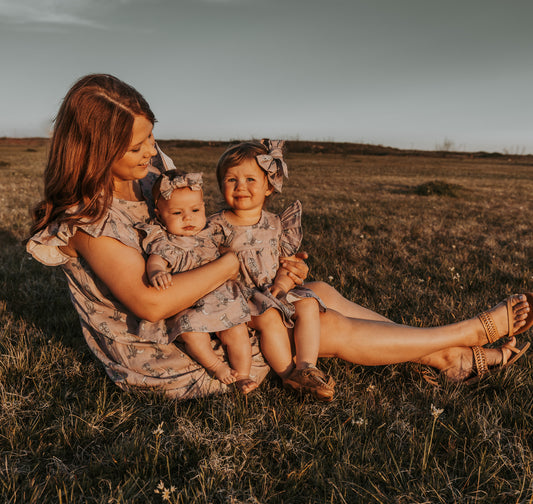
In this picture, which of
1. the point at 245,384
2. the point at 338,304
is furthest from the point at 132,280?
the point at 338,304

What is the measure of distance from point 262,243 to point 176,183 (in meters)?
0.97

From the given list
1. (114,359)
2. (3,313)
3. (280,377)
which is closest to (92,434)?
(114,359)

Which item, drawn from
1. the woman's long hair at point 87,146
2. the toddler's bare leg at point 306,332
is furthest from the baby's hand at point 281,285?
the woman's long hair at point 87,146

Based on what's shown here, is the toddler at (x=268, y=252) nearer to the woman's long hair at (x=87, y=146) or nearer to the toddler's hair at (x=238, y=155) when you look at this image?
the toddler's hair at (x=238, y=155)

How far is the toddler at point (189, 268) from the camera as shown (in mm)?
2945

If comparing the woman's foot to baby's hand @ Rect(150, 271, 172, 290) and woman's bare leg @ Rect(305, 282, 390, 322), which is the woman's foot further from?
baby's hand @ Rect(150, 271, 172, 290)

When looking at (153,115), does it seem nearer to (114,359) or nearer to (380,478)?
(114,359)

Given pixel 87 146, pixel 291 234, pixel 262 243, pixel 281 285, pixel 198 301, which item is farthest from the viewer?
pixel 291 234

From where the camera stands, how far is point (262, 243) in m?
3.74

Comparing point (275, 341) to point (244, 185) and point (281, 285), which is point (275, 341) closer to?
point (281, 285)

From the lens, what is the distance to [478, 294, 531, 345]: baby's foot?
3.59 meters

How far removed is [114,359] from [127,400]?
1.22ft

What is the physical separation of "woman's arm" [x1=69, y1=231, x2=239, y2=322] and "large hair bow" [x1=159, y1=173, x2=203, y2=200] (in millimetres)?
574

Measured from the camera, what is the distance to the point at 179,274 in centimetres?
290
